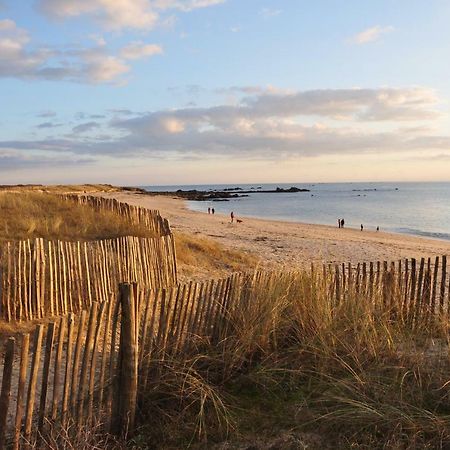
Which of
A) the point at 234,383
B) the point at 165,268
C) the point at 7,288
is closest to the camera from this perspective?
the point at 234,383

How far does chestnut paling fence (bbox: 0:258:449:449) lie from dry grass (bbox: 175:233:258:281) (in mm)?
5555

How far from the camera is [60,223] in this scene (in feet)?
44.9

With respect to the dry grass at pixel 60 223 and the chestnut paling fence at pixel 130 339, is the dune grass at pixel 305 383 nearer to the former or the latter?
the chestnut paling fence at pixel 130 339

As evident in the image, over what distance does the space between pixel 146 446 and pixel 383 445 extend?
1649 millimetres

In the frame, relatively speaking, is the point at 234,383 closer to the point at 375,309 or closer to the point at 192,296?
the point at 192,296

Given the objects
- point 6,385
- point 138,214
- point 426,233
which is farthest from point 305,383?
point 426,233

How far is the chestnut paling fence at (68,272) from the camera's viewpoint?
6.91 metres

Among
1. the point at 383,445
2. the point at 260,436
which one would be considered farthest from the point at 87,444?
the point at 383,445

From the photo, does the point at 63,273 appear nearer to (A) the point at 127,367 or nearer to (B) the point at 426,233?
(A) the point at 127,367

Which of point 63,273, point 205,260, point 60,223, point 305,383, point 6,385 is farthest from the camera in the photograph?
point 60,223

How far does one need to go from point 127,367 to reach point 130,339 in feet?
0.72

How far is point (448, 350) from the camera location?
14.4 feet

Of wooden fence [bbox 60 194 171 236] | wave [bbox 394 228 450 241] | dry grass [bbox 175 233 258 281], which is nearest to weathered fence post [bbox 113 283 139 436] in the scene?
dry grass [bbox 175 233 258 281]

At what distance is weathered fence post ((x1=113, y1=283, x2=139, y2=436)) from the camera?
12.4 feet
